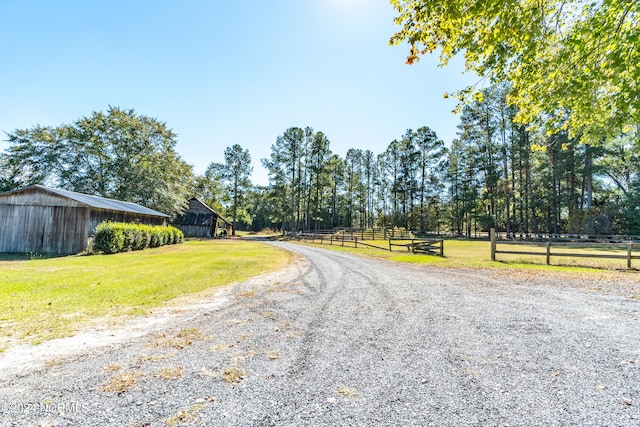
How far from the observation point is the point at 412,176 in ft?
173

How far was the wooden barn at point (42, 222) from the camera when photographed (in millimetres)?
17312

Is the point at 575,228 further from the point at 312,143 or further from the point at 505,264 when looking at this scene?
the point at 312,143

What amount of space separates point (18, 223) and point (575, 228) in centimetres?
4818

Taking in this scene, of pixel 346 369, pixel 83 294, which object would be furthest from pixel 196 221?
pixel 346 369

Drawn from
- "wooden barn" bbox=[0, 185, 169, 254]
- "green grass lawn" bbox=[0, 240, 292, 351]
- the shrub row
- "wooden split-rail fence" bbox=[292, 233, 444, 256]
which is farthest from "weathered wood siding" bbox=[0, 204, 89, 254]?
"wooden split-rail fence" bbox=[292, 233, 444, 256]

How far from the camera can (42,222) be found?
17547 millimetres

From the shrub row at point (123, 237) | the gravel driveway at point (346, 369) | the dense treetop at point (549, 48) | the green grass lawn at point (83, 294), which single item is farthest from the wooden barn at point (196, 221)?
the dense treetop at point (549, 48)

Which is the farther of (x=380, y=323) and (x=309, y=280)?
(x=309, y=280)

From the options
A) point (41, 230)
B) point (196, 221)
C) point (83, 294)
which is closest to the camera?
point (83, 294)

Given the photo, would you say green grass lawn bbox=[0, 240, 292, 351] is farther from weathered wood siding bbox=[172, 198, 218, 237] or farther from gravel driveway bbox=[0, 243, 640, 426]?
weathered wood siding bbox=[172, 198, 218, 237]

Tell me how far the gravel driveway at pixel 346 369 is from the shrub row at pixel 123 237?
15154 millimetres

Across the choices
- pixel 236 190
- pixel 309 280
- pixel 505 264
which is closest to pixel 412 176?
pixel 236 190

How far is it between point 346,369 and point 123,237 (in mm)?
19874

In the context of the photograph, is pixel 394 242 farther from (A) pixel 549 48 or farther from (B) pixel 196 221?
(B) pixel 196 221
